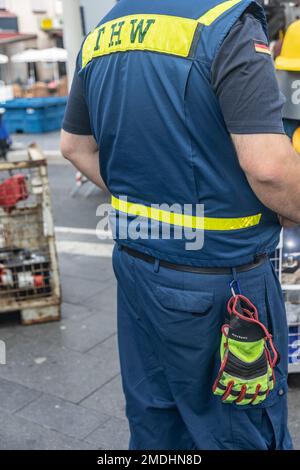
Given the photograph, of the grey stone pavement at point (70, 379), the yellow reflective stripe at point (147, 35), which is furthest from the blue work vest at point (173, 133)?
the grey stone pavement at point (70, 379)

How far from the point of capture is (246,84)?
64.4 inches

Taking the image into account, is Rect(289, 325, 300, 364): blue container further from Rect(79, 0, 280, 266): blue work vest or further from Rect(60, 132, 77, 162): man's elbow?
Rect(60, 132, 77, 162): man's elbow

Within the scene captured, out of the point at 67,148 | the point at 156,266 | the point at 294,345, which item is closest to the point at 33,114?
the point at 294,345

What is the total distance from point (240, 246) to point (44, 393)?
202 centimetres

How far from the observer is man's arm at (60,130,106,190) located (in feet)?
7.65

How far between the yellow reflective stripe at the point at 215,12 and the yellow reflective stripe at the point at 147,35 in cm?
3

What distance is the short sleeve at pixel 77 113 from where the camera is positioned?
2189 millimetres

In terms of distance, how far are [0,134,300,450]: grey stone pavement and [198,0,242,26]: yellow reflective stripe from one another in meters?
2.08

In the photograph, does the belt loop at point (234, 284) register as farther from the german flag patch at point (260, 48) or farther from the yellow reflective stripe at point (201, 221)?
the german flag patch at point (260, 48)

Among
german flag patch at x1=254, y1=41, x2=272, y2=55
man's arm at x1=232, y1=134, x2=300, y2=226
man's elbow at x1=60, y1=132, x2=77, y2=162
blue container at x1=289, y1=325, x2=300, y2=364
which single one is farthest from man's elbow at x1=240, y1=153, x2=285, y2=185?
blue container at x1=289, y1=325, x2=300, y2=364

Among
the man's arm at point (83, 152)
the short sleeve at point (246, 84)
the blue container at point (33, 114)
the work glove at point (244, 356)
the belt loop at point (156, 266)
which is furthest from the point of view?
the blue container at point (33, 114)

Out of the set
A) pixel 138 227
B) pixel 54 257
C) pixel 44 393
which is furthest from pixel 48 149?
pixel 138 227

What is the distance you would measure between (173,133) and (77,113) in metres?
0.56

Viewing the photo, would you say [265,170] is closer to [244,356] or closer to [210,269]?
[210,269]
